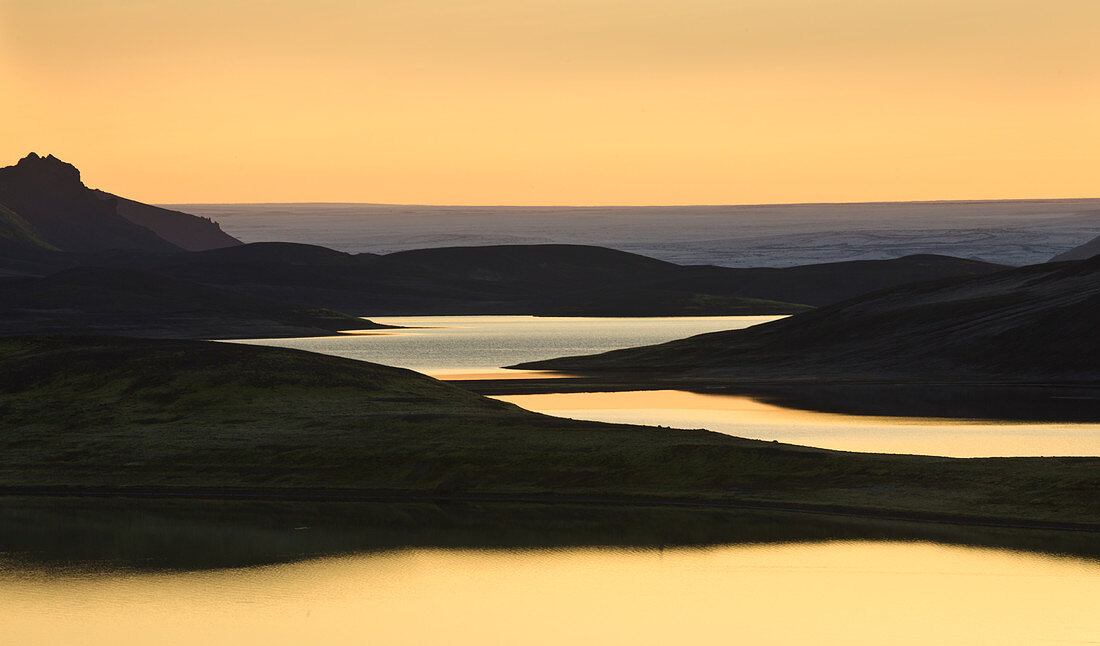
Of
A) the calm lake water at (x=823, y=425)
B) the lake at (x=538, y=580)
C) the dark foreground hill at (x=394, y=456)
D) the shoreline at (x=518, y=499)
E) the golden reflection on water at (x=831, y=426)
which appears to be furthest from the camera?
the calm lake water at (x=823, y=425)

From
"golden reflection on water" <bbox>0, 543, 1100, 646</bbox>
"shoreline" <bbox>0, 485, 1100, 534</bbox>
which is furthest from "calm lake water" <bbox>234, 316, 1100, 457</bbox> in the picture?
"golden reflection on water" <bbox>0, 543, 1100, 646</bbox>

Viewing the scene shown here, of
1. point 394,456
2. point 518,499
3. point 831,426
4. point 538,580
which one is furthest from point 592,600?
point 831,426

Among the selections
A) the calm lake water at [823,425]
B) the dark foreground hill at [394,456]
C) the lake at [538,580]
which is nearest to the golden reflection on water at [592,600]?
the lake at [538,580]

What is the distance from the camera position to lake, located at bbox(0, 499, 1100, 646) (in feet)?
131

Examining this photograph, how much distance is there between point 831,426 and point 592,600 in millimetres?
58382

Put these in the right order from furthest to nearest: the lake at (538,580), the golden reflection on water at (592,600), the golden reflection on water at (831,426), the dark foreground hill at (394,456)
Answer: the golden reflection on water at (831,426) → the dark foreground hill at (394,456) → the lake at (538,580) → the golden reflection on water at (592,600)

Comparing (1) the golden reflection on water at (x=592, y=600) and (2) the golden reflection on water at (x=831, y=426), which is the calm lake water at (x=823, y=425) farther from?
(1) the golden reflection on water at (x=592, y=600)

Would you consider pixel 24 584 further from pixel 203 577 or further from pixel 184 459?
pixel 184 459

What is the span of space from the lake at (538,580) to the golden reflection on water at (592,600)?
13 cm

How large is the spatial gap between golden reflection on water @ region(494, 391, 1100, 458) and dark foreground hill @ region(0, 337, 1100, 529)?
409 inches

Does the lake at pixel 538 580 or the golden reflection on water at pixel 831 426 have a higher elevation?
the golden reflection on water at pixel 831 426

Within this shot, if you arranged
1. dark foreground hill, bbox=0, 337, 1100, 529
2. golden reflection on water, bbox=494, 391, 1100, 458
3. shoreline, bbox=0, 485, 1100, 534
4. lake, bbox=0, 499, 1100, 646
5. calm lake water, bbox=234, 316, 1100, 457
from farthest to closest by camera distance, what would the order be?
calm lake water, bbox=234, 316, 1100, 457
golden reflection on water, bbox=494, 391, 1100, 458
dark foreground hill, bbox=0, 337, 1100, 529
shoreline, bbox=0, 485, 1100, 534
lake, bbox=0, 499, 1100, 646

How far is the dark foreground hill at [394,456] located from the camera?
6334cm

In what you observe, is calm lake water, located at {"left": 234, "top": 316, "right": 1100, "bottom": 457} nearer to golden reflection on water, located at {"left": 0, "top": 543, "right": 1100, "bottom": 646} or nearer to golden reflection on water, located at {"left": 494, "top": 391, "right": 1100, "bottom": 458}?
golden reflection on water, located at {"left": 494, "top": 391, "right": 1100, "bottom": 458}
